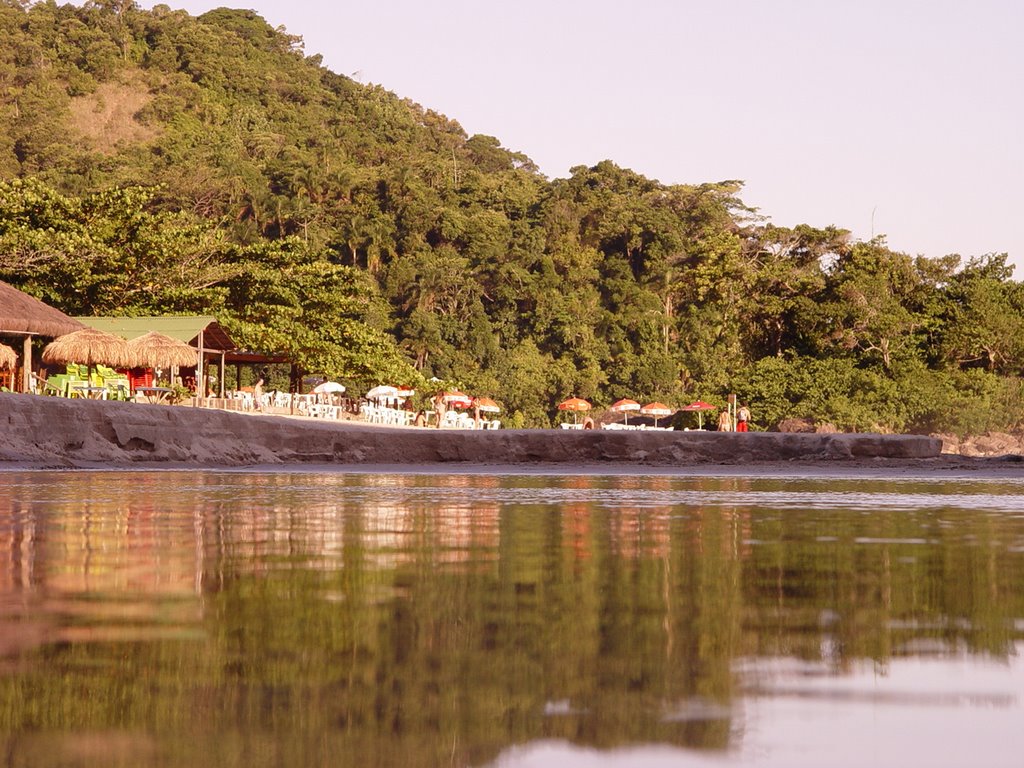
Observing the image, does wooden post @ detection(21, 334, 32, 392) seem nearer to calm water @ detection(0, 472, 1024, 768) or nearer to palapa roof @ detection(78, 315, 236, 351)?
palapa roof @ detection(78, 315, 236, 351)

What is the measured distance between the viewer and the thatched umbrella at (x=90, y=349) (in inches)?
1164

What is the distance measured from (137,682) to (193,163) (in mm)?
78590

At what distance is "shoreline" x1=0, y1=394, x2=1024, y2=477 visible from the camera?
1266 centimetres

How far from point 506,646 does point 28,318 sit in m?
29.3

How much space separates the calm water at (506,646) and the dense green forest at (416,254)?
30.8 meters

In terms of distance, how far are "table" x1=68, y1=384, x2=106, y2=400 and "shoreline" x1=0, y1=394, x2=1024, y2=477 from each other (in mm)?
14532

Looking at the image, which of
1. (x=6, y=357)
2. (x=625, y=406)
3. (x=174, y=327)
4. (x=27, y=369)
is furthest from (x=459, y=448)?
(x=625, y=406)

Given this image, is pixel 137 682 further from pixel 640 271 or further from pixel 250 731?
pixel 640 271

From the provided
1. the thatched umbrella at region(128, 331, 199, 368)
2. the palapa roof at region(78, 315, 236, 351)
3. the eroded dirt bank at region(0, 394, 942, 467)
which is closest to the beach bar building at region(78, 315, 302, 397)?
the palapa roof at region(78, 315, 236, 351)

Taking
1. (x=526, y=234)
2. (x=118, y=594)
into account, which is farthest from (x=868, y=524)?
(x=526, y=234)

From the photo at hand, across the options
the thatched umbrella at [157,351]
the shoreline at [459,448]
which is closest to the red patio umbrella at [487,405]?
the thatched umbrella at [157,351]

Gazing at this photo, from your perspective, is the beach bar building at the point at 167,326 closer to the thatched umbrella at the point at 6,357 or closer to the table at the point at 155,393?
the table at the point at 155,393

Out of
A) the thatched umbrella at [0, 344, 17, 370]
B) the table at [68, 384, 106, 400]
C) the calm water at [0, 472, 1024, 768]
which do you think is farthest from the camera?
the table at [68, 384, 106, 400]

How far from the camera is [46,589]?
9.59ft
